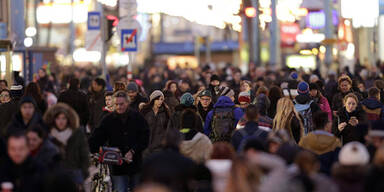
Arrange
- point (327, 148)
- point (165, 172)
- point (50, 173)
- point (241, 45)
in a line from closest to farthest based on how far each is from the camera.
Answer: point (165, 172), point (50, 173), point (327, 148), point (241, 45)

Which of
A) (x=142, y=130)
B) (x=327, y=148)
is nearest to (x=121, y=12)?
(x=142, y=130)

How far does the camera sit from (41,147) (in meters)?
11.7

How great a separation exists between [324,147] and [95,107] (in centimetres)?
803

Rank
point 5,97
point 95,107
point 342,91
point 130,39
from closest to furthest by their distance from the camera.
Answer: point 5,97, point 95,107, point 342,91, point 130,39

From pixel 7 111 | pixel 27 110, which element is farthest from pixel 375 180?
pixel 7 111

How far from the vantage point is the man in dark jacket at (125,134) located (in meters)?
14.2

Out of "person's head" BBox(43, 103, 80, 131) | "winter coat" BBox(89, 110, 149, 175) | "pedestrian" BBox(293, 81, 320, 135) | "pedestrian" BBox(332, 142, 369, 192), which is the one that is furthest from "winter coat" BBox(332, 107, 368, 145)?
"person's head" BBox(43, 103, 80, 131)

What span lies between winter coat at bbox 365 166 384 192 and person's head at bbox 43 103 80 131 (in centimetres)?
379

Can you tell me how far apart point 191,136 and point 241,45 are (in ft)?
219

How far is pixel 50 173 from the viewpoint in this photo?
1063 cm

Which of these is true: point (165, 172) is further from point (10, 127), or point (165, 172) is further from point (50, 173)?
point (10, 127)

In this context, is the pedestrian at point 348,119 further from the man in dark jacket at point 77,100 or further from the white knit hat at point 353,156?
the white knit hat at point 353,156

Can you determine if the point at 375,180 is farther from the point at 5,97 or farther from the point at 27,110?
the point at 5,97

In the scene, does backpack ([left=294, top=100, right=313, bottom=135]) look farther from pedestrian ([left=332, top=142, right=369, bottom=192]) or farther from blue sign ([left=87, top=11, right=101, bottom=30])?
blue sign ([left=87, top=11, right=101, bottom=30])
